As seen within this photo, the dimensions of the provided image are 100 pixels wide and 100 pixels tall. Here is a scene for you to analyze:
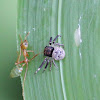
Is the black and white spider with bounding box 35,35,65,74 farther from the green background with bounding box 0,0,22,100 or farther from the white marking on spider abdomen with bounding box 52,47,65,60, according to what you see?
the green background with bounding box 0,0,22,100

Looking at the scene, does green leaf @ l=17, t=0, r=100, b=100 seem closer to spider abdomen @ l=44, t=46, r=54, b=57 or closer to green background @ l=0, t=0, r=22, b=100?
spider abdomen @ l=44, t=46, r=54, b=57

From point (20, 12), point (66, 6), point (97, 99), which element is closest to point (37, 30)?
point (20, 12)

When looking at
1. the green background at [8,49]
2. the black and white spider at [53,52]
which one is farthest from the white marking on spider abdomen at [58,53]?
the green background at [8,49]

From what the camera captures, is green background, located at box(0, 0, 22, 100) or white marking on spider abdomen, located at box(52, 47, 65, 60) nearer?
white marking on spider abdomen, located at box(52, 47, 65, 60)

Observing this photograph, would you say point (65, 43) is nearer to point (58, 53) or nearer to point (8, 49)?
point (58, 53)

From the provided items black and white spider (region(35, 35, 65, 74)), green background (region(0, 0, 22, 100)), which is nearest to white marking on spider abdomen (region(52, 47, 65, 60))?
black and white spider (region(35, 35, 65, 74))

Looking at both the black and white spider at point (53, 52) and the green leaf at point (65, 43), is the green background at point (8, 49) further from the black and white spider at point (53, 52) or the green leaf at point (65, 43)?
the black and white spider at point (53, 52)

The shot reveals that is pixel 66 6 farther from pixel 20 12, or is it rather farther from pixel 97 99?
pixel 97 99
